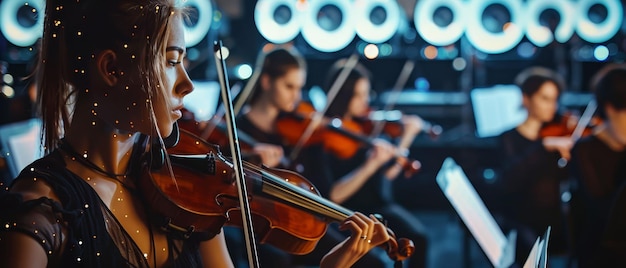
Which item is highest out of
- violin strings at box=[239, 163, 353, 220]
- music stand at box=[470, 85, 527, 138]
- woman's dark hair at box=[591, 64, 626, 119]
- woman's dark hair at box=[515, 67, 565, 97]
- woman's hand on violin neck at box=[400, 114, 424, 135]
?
violin strings at box=[239, 163, 353, 220]

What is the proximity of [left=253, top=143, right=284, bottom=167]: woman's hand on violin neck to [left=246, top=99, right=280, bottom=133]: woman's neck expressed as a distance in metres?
0.09

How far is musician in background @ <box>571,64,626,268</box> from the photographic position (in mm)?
1896

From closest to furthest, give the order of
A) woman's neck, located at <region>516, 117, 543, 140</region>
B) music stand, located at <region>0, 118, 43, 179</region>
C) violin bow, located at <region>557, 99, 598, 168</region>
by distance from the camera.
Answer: music stand, located at <region>0, 118, 43, 179</region>, woman's neck, located at <region>516, 117, 543, 140</region>, violin bow, located at <region>557, 99, 598, 168</region>

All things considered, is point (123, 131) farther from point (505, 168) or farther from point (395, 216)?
point (505, 168)

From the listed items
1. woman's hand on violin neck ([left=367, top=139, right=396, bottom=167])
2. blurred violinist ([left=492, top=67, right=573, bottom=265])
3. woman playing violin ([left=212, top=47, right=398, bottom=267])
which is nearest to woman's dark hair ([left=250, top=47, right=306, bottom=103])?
woman playing violin ([left=212, top=47, right=398, bottom=267])

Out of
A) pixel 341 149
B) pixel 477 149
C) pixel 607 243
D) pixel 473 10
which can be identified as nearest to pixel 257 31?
pixel 473 10

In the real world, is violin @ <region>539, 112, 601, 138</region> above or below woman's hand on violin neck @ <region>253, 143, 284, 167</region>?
below

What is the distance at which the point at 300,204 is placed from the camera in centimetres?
97

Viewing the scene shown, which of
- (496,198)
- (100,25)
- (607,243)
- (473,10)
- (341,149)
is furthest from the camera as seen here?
(473,10)

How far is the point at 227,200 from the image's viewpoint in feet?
2.96

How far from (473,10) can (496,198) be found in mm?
1596

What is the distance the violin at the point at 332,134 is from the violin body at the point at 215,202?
1.21 m

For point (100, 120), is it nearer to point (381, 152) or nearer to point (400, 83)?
point (381, 152)

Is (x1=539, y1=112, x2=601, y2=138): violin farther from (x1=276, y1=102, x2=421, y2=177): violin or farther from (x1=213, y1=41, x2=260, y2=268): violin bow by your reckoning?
(x1=213, y1=41, x2=260, y2=268): violin bow
